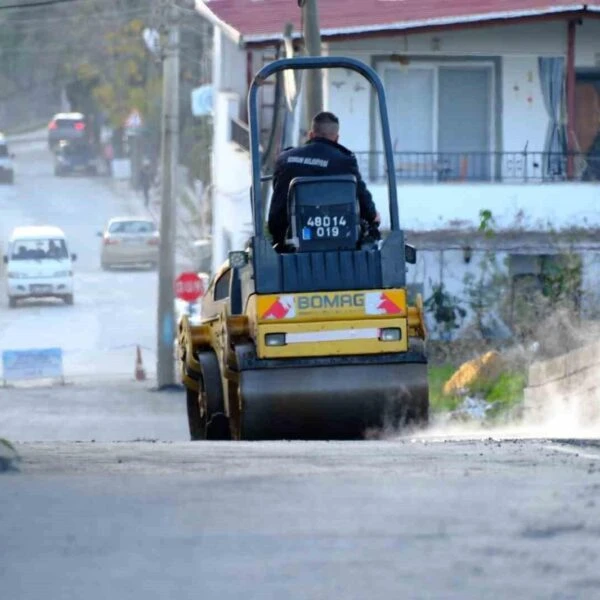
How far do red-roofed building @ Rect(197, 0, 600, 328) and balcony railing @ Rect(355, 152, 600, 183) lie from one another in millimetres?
22

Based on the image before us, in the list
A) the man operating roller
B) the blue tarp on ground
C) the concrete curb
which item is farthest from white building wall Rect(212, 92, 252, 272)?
the concrete curb

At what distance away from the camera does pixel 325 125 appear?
41.8 ft

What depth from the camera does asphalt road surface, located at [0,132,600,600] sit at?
6.36 metres

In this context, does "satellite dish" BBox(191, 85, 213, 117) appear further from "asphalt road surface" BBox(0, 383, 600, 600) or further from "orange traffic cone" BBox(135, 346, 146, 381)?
"asphalt road surface" BBox(0, 383, 600, 600)

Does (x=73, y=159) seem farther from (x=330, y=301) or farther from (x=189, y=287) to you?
(x=330, y=301)

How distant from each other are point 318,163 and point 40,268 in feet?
117

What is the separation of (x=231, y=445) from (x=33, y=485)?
283cm

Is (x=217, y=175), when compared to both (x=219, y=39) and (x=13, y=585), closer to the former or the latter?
(x=219, y=39)

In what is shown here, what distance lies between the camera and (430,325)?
29.0 metres

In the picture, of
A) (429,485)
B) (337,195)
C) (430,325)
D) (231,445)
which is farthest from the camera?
(430,325)

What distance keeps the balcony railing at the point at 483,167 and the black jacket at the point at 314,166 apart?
16.1 m

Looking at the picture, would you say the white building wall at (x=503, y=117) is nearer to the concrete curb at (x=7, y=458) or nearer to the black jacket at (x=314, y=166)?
the black jacket at (x=314, y=166)

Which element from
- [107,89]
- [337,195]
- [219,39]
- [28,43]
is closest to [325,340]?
[337,195]

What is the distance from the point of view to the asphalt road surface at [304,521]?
6.36 m
